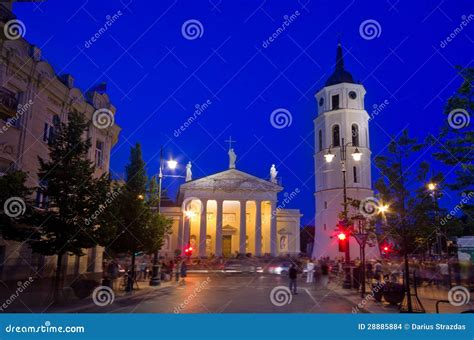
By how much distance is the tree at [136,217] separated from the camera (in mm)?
25734

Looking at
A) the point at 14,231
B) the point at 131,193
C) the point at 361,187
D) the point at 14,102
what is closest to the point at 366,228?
the point at 131,193

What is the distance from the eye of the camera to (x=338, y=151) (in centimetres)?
5822

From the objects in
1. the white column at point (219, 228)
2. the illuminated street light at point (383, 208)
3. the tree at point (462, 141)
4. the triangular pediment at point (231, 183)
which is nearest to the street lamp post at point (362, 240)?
the illuminated street light at point (383, 208)

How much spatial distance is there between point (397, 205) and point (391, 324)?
708cm

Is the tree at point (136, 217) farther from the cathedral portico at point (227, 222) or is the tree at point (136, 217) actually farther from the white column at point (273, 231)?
the white column at point (273, 231)

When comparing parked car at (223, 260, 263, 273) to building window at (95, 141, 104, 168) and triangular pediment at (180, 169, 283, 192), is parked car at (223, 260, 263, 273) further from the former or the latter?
building window at (95, 141, 104, 168)

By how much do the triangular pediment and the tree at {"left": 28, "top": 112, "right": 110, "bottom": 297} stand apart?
48403 mm

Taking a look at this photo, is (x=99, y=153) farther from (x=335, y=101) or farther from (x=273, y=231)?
(x=273, y=231)

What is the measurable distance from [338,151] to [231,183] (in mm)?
17966

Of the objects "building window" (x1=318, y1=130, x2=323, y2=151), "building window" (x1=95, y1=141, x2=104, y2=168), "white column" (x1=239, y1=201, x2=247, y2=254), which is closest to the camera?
"building window" (x1=95, y1=141, x2=104, y2=168)

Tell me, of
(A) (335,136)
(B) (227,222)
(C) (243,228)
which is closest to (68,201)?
(A) (335,136)

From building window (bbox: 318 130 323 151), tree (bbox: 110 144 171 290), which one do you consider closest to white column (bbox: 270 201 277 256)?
building window (bbox: 318 130 323 151)

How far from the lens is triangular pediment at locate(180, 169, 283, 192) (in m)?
66.3

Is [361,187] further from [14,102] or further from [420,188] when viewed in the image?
[14,102]
